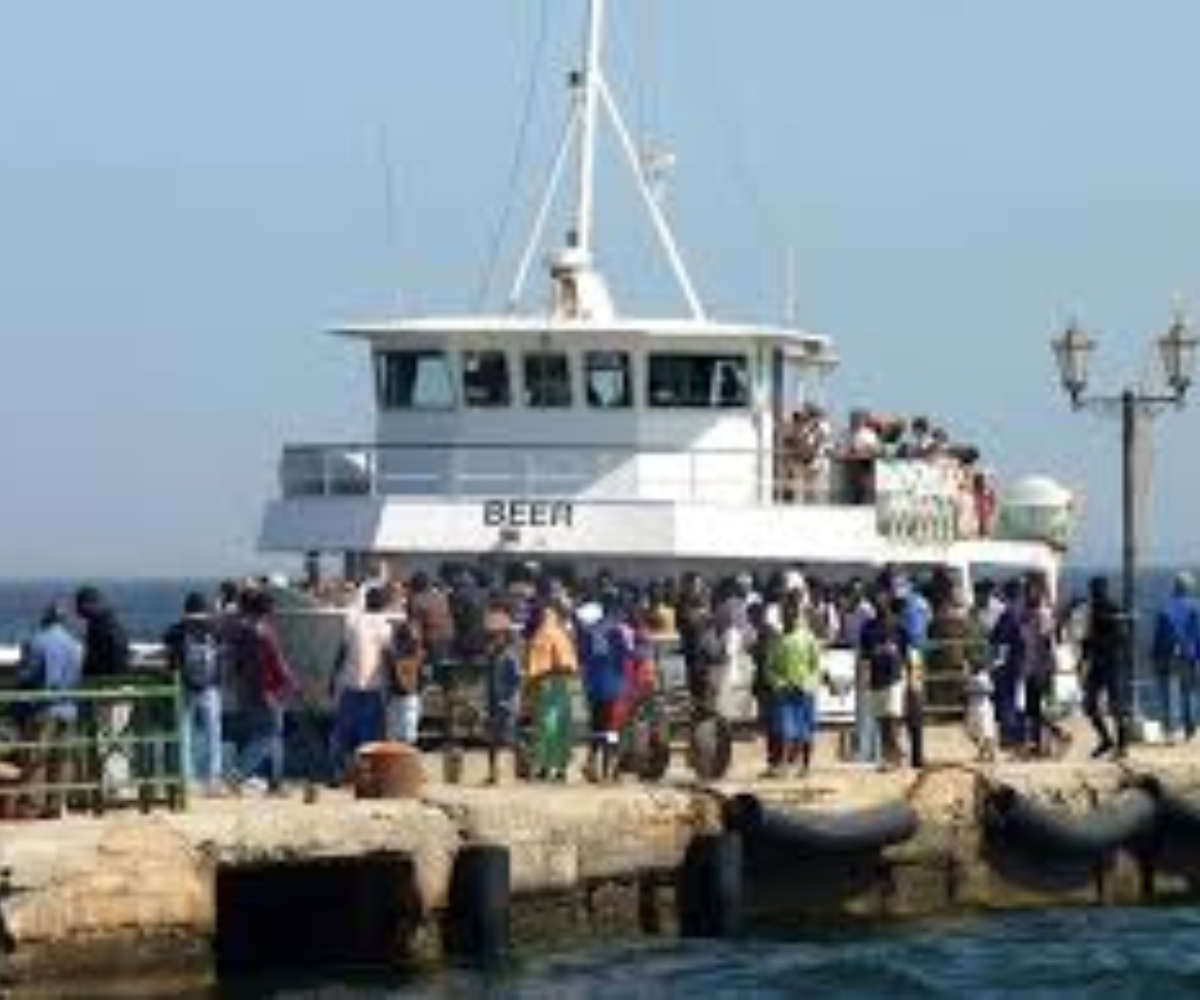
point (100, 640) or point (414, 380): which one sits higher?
point (414, 380)

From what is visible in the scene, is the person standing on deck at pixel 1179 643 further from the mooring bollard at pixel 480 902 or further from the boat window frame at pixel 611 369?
the mooring bollard at pixel 480 902

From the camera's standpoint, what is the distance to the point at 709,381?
3647 cm

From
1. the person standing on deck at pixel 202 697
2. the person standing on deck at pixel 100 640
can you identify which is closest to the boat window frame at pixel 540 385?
the person standing on deck at pixel 202 697

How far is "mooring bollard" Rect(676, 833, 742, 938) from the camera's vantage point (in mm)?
26156

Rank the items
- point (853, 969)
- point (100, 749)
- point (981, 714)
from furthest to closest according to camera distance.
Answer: point (981, 714) → point (853, 969) → point (100, 749)

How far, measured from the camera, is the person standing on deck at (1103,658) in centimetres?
3000

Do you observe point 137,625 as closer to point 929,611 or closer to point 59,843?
point 929,611

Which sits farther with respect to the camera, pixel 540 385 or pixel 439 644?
pixel 540 385

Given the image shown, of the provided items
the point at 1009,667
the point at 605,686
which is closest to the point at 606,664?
the point at 605,686

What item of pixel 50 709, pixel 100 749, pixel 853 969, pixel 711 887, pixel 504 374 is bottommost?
pixel 853 969

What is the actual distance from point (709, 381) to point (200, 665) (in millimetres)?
11225

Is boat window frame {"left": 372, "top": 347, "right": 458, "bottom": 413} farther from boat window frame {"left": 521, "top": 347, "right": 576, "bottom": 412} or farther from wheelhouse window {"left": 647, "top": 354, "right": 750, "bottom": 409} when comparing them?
wheelhouse window {"left": 647, "top": 354, "right": 750, "bottom": 409}

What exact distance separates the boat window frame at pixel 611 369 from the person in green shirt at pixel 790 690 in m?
7.97

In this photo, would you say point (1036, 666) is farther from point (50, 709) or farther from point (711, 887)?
point (50, 709)
